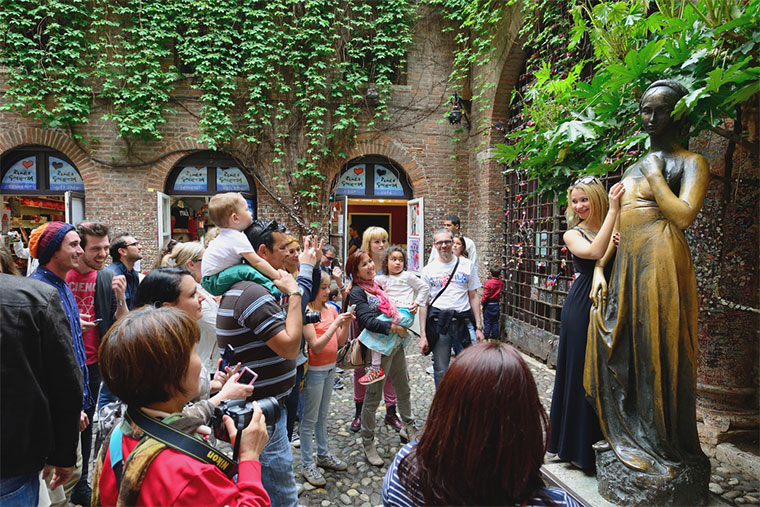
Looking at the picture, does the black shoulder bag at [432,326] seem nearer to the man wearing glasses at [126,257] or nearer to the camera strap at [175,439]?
the man wearing glasses at [126,257]

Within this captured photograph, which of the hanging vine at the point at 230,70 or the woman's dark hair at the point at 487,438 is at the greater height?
the hanging vine at the point at 230,70

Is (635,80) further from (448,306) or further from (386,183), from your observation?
(386,183)

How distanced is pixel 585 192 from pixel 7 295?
121 inches

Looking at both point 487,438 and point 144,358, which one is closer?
point 487,438

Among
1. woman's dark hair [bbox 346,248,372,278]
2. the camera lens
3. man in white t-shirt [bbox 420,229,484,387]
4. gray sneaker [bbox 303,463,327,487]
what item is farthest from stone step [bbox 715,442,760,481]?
the camera lens

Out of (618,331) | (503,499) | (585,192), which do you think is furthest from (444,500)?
(585,192)

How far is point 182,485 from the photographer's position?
1.08 metres

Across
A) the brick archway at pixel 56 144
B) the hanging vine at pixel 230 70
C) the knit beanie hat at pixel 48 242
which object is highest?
the hanging vine at pixel 230 70

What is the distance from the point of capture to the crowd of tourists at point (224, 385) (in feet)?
3.33

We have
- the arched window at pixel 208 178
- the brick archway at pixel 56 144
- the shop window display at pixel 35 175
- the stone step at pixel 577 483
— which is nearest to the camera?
the stone step at pixel 577 483

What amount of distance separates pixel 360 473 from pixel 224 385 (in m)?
2.00

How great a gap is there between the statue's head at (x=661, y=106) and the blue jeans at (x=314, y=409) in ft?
8.70

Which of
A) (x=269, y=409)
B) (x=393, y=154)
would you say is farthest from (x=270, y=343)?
(x=393, y=154)

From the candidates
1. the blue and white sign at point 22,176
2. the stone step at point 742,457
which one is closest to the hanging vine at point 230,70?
the blue and white sign at point 22,176
